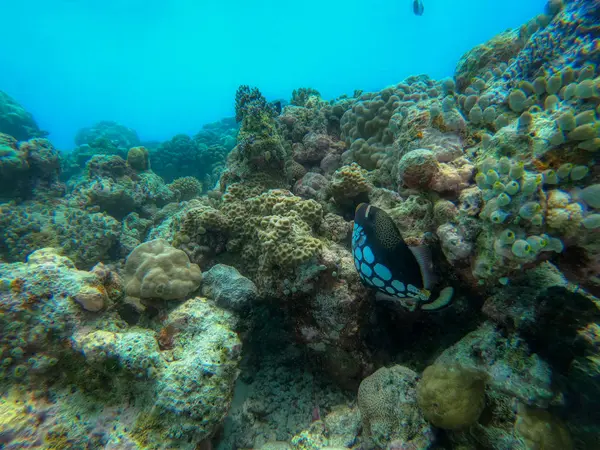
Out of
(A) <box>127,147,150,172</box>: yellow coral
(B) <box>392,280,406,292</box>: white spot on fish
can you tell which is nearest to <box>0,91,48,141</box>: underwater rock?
(A) <box>127,147,150,172</box>: yellow coral

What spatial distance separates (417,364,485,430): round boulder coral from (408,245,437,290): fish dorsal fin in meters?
0.88

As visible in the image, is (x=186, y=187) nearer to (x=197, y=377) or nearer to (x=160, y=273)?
(x=160, y=273)

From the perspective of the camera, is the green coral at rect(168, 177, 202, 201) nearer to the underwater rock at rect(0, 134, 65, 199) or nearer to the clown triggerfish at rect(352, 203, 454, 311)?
the underwater rock at rect(0, 134, 65, 199)

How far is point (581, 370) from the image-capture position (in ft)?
6.59

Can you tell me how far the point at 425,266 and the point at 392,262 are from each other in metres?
0.25

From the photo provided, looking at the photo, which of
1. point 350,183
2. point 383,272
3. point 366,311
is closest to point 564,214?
point 383,272

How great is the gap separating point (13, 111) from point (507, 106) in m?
22.1

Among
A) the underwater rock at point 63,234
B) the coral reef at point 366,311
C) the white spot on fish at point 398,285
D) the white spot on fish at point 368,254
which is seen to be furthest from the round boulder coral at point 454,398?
the underwater rock at point 63,234

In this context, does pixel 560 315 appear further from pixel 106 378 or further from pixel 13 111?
pixel 13 111

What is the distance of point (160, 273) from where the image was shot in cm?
341

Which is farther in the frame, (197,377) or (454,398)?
(197,377)

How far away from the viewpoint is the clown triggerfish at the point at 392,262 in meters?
2.20

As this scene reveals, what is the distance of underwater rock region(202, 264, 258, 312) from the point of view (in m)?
3.39

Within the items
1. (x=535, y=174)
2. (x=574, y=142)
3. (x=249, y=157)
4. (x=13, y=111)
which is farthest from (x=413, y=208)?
(x=13, y=111)
